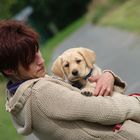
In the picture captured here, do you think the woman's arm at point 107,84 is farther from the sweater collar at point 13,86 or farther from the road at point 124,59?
the road at point 124,59

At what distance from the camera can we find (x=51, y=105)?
434 centimetres

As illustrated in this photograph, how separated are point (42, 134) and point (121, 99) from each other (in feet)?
1.97

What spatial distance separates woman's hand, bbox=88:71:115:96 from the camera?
4590 millimetres

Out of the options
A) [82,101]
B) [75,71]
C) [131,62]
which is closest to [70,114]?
[82,101]

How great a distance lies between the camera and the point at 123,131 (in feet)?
14.1

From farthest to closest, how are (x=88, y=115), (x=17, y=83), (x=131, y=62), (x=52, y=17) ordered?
(x=52, y=17), (x=131, y=62), (x=17, y=83), (x=88, y=115)

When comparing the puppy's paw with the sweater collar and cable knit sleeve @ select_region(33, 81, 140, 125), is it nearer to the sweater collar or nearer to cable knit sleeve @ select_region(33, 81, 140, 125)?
cable knit sleeve @ select_region(33, 81, 140, 125)

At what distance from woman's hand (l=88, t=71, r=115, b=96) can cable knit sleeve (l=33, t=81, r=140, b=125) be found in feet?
0.57

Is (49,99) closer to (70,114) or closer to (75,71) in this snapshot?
(70,114)

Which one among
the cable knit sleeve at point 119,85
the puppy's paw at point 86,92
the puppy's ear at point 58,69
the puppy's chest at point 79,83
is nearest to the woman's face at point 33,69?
the puppy's paw at point 86,92

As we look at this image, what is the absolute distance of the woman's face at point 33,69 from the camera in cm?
457

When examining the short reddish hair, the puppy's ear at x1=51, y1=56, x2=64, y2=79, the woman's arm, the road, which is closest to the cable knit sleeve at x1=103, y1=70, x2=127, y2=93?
the woman's arm

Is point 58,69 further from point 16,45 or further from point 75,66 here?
point 16,45

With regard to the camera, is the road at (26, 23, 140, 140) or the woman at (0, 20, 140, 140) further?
the road at (26, 23, 140, 140)
